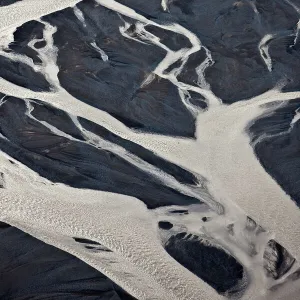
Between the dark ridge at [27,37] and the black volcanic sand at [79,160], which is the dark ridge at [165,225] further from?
the dark ridge at [27,37]

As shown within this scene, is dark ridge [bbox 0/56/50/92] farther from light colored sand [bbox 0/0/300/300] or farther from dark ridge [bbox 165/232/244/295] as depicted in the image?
dark ridge [bbox 165/232/244/295]

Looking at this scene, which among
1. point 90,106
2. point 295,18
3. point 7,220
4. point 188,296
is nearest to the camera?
point 188,296

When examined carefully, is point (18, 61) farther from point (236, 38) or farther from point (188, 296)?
point (188, 296)

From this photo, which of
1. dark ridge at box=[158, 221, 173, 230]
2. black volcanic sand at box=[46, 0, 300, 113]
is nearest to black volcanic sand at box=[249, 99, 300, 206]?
black volcanic sand at box=[46, 0, 300, 113]

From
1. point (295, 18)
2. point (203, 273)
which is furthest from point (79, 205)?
point (295, 18)

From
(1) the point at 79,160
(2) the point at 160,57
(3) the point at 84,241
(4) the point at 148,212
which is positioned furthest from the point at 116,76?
(3) the point at 84,241

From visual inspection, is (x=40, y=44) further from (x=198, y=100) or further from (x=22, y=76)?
(x=198, y=100)

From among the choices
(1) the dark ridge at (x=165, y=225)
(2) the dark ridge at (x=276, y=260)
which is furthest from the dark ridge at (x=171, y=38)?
(2) the dark ridge at (x=276, y=260)
